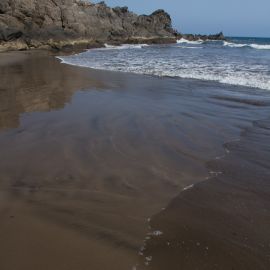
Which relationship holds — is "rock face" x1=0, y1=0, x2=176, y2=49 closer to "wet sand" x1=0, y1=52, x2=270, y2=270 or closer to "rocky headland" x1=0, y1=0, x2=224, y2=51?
"rocky headland" x1=0, y1=0, x2=224, y2=51

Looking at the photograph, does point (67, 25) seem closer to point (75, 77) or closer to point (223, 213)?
point (75, 77)

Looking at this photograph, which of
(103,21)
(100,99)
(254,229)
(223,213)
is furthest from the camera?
(103,21)

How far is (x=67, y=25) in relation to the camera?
144 ft

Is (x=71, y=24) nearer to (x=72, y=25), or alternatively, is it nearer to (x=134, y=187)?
(x=72, y=25)

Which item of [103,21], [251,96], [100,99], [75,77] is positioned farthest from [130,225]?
[103,21]

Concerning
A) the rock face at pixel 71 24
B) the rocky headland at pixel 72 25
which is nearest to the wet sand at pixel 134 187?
the rocky headland at pixel 72 25

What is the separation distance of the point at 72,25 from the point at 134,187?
143 ft

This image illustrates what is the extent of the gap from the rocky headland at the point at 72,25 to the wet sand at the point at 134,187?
88.0 feet

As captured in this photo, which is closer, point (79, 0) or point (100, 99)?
point (100, 99)

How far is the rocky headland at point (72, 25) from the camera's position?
3478cm

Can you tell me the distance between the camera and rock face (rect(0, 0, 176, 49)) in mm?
35000

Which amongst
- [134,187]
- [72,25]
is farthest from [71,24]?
[134,187]

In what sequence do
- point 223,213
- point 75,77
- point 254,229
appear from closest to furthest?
1. point 254,229
2. point 223,213
3. point 75,77

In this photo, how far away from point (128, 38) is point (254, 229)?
5332 centimetres
